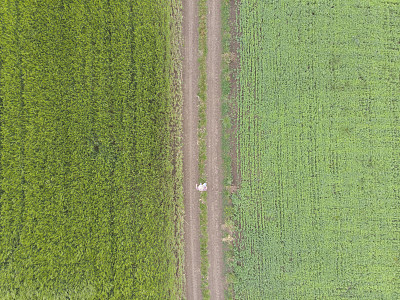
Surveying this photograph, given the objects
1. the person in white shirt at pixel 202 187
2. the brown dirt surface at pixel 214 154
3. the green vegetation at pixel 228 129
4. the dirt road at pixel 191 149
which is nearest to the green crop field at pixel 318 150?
the green vegetation at pixel 228 129

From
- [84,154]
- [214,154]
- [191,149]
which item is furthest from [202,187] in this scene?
[84,154]

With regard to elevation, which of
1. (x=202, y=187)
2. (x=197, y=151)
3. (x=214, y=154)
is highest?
(x=197, y=151)

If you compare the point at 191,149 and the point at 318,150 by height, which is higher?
the point at 191,149

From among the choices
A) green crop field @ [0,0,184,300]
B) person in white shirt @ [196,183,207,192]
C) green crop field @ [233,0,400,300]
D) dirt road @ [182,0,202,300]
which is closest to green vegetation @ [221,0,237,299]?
green crop field @ [233,0,400,300]

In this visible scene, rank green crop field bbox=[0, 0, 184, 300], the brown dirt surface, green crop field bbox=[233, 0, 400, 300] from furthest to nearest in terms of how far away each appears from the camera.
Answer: the brown dirt surface → green crop field bbox=[233, 0, 400, 300] → green crop field bbox=[0, 0, 184, 300]

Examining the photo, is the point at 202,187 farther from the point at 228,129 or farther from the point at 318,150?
the point at 318,150

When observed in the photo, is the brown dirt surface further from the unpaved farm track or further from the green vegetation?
the green vegetation

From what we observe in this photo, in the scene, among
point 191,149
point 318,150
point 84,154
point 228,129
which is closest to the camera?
point 84,154

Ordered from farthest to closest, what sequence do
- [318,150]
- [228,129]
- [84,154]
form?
[228,129] → [318,150] → [84,154]
